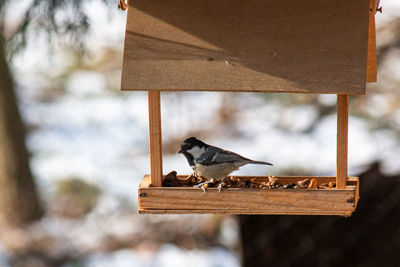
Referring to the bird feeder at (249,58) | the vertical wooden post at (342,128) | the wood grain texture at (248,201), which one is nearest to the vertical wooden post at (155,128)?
the bird feeder at (249,58)

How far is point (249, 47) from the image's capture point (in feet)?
7.57

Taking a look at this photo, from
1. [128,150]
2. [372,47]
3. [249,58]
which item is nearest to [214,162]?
[249,58]

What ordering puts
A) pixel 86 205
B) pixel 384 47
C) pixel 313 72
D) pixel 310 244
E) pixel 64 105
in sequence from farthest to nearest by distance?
pixel 64 105 → pixel 86 205 → pixel 384 47 → pixel 310 244 → pixel 313 72

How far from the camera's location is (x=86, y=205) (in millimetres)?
6262

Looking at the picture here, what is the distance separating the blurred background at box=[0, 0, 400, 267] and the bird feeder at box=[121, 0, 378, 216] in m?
1.85

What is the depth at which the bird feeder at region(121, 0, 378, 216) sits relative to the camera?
224 centimetres

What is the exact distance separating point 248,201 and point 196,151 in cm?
38

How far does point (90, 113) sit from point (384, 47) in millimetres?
3289

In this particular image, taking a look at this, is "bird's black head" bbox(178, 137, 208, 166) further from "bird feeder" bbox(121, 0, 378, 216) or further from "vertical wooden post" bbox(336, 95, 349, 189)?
"vertical wooden post" bbox(336, 95, 349, 189)

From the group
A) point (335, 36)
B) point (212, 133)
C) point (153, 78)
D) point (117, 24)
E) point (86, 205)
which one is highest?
point (117, 24)

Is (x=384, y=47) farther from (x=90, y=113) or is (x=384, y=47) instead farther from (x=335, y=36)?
(x=335, y=36)

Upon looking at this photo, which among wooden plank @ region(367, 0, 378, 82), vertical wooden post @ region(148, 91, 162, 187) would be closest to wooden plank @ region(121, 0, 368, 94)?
vertical wooden post @ region(148, 91, 162, 187)

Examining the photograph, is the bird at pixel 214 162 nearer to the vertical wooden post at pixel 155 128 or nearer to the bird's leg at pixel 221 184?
the bird's leg at pixel 221 184

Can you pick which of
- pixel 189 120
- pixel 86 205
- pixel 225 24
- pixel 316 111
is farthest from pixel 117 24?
pixel 225 24
